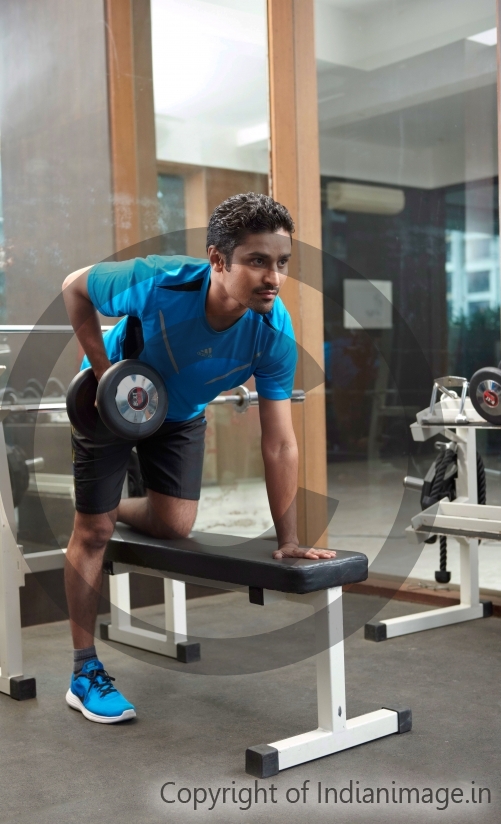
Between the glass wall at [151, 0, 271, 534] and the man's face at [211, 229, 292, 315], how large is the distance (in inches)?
59.4

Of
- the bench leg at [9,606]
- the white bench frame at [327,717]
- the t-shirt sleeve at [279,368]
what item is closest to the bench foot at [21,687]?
the bench leg at [9,606]

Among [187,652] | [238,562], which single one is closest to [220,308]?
[238,562]

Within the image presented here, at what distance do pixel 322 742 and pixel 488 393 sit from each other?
3.92 feet

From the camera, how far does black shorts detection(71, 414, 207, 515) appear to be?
2160mm

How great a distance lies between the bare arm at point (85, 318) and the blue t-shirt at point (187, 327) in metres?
0.03

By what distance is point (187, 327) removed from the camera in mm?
2000

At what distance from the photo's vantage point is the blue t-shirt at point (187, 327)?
199 centimetres

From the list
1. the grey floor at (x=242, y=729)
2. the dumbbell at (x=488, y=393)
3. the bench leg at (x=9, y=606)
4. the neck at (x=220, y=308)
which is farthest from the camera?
the dumbbell at (x=488, y=393)

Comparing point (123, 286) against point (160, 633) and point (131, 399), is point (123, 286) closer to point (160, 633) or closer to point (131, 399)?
point (131, 399)

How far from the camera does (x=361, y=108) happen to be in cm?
343

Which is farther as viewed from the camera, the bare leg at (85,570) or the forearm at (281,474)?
the bare leg at (85,570)

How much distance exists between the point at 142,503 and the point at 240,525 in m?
1.15

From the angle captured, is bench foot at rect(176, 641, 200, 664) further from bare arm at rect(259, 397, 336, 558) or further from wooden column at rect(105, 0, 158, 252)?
wooden column at rect(105, 0, 158, 252)

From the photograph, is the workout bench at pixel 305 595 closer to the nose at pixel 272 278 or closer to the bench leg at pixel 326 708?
the bench leg at pixel 326 708
